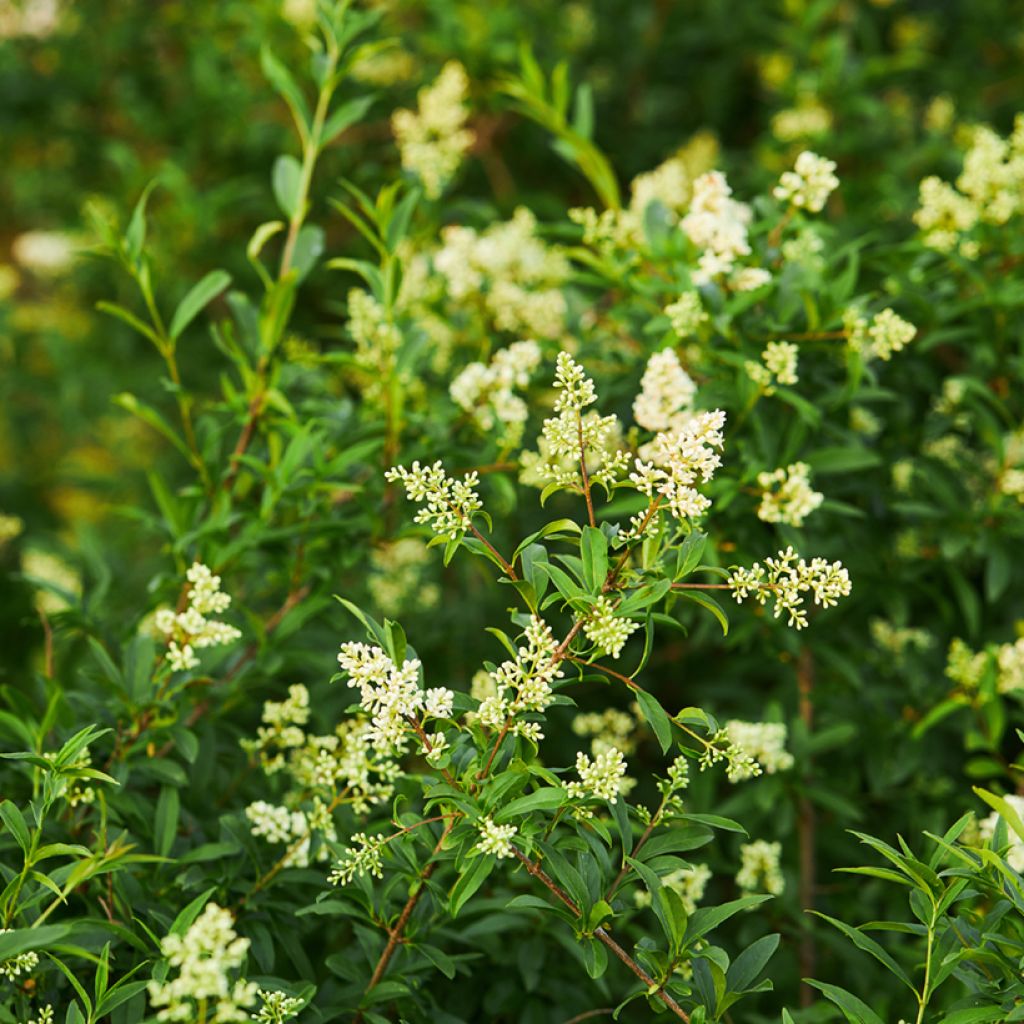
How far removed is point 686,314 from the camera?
152cm

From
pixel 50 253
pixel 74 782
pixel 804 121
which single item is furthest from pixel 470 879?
pixel 50 253

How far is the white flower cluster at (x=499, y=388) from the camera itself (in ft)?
5.39

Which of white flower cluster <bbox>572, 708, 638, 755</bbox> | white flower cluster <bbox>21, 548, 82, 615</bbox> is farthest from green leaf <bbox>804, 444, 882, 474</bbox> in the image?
white flower cluster <bbox>21, 548, 82, 615</bbox>

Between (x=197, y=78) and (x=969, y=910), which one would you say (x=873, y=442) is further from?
(x=197, y=78)

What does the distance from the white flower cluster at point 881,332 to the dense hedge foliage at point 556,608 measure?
1 cm

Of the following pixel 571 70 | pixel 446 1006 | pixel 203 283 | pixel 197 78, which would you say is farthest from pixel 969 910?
pixel 197 78

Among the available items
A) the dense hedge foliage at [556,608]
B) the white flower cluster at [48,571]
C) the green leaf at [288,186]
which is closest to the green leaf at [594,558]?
the dense hedge foliage at [556,608]

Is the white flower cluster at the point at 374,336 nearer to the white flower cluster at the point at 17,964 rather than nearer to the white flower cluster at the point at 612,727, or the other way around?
the white flower cluster at the point at 612,727

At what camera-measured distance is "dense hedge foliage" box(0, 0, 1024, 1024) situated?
1104mm

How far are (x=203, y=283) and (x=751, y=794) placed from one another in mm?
1148

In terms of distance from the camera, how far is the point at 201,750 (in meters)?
1.52

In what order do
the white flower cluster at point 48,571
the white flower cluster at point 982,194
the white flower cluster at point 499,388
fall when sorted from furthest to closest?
the white flower cluster at point 48,571, the white flower cluster at point 982,194, the white flower cluster at point 499,388

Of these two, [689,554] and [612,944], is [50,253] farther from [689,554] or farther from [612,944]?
[612,944]

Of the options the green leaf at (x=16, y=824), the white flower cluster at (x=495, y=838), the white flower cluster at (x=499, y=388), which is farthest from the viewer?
the white flower cluster at (x=499, y=388)
